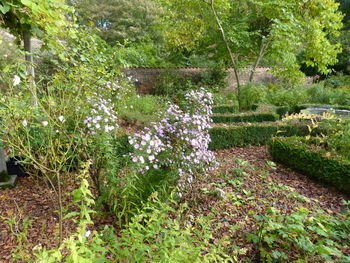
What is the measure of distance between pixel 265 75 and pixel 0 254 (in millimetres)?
15073

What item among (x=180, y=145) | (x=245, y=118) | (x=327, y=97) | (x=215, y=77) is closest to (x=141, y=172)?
(x=180, y=145)

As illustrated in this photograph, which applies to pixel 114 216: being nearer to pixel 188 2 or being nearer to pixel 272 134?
pixel 272 134

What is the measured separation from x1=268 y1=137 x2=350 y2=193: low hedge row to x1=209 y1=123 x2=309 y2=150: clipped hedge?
0.65m

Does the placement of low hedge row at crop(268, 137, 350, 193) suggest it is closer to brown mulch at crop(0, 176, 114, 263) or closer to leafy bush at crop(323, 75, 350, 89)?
brown mulch at crop(0, 176, 114, 263)

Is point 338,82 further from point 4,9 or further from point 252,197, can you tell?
point 4,9

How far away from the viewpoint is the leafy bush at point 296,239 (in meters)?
2.08

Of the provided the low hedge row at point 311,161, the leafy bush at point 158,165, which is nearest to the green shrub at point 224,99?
the low hedge row at point 311,161

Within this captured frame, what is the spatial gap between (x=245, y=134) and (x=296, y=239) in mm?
3569

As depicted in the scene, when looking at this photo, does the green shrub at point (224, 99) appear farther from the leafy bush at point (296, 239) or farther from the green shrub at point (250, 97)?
the leafy bush at point (296, 239)

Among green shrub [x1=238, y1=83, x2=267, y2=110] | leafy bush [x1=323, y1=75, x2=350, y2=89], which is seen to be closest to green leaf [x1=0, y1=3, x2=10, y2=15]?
green shrub [x1=238, y1=83, x2=267, y2=110]

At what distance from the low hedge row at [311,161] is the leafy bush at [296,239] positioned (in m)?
1.31

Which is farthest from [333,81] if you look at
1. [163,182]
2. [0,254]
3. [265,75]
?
[0,254]

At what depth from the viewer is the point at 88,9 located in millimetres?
15812

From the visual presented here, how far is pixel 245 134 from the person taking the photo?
545cm
